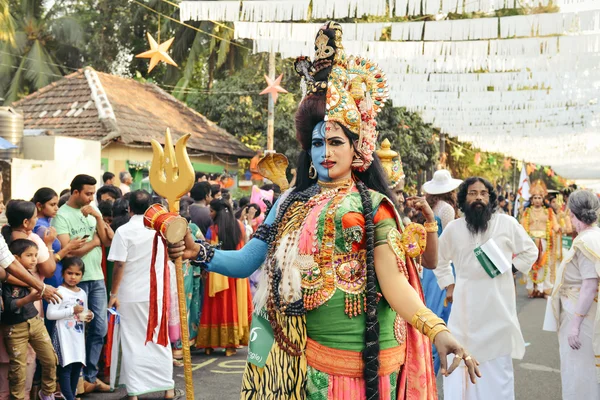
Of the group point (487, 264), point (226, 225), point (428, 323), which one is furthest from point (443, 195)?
point (428, 323)

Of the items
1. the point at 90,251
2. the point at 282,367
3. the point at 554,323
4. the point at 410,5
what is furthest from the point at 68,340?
the point at 410,5

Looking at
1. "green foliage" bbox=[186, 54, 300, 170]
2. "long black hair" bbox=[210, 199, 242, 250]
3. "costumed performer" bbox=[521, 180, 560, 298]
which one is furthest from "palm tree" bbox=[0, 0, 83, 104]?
"long black hair" bbox=[210, 199, 242, 250]

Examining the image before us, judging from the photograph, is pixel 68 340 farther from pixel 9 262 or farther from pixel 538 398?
pixel 538 398

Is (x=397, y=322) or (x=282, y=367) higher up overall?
(x=397, y=322)

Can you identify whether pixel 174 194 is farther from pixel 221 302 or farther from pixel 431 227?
pixel 221 302

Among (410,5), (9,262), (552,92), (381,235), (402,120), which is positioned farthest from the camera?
(402,120)

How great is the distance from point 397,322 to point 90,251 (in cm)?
374

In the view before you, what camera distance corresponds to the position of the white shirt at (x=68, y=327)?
17.6 ft

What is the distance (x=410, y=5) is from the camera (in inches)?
306

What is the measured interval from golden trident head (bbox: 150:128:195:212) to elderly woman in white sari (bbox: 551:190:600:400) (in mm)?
3437

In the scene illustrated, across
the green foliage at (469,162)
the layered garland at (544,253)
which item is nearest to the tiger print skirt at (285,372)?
the layered garland at (544,253)

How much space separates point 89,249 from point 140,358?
1045mm

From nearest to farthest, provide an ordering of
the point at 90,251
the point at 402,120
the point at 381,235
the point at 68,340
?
the point at 381,235
the point at 68,340
the point at 90,251
the point at 402,120

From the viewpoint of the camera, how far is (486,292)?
507 cm
